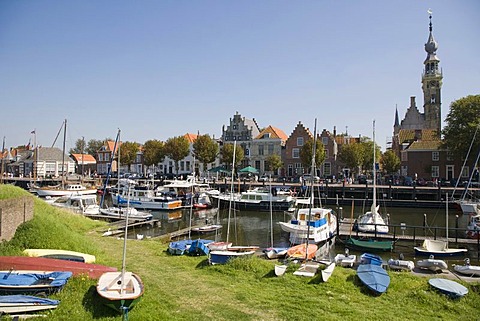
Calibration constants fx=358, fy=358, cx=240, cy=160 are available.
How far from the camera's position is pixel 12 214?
13.5 m

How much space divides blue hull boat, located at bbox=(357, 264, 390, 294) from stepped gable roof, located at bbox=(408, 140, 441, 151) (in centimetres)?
5102

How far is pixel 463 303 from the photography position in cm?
1117

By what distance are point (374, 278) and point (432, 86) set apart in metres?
87.3

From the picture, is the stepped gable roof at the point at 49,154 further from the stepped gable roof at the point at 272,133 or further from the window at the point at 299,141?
the window at the point at 299,141

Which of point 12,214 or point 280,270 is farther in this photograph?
point 12,214

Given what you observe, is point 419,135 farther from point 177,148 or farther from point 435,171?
point 177,148

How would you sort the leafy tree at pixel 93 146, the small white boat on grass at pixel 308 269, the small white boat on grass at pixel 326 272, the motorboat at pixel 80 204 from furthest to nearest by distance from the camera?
the leafy tree at pixel 93 146
the motorboat at pixel 80 204
the small white boat on grass at pixel 308 269
the small white boat on grass at pixel 326 272

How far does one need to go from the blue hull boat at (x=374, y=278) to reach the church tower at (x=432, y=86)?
271 ft

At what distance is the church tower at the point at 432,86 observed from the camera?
84.9 m

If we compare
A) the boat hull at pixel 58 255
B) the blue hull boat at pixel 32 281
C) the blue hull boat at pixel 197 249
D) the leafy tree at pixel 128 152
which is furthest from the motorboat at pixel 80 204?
the leafy tree at pixel 128 152

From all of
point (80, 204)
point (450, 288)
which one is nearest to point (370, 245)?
point (450, 288)

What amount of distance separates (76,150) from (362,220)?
118 metres

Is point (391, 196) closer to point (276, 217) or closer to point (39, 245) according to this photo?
point (276, 217)

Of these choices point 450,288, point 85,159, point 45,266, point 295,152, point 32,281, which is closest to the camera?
point 32,281
